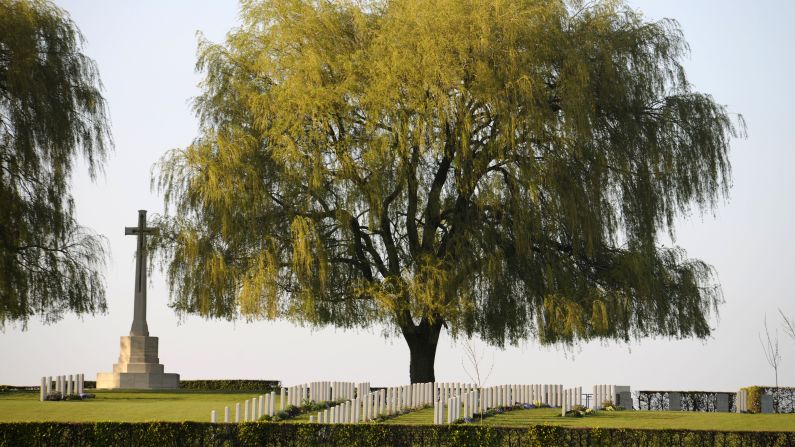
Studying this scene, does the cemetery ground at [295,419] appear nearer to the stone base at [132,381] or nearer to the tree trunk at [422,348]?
the tree trunk at [422,348]

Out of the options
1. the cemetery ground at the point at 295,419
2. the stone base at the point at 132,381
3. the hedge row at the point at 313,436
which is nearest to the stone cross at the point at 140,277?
the stone base at the point at 132,381

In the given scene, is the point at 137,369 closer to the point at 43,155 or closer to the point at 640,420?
the point at 43,155

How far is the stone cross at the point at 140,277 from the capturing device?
32000 mm

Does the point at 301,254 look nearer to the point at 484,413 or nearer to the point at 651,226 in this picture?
the point at 484,413

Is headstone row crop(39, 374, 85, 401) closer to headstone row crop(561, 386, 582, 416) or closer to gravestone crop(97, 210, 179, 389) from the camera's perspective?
gravestone crop(97, 210, 179, 389)

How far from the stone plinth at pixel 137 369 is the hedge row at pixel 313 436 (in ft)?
49.7

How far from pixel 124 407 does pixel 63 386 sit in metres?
3.54

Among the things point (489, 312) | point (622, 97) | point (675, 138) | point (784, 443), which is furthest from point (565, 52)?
point (784, 443)

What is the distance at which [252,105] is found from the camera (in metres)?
27.9

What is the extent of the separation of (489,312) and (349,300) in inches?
144

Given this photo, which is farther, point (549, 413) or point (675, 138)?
point (675, 138)

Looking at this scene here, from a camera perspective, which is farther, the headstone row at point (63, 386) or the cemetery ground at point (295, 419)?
the headstone row at point (63, 386)

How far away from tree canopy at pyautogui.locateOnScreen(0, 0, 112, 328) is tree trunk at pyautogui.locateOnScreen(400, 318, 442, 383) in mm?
8823

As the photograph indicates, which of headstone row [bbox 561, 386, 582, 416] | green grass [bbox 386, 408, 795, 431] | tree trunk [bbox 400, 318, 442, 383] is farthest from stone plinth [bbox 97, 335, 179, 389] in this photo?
headstone row [bbox 561, 386, 582, 416]
